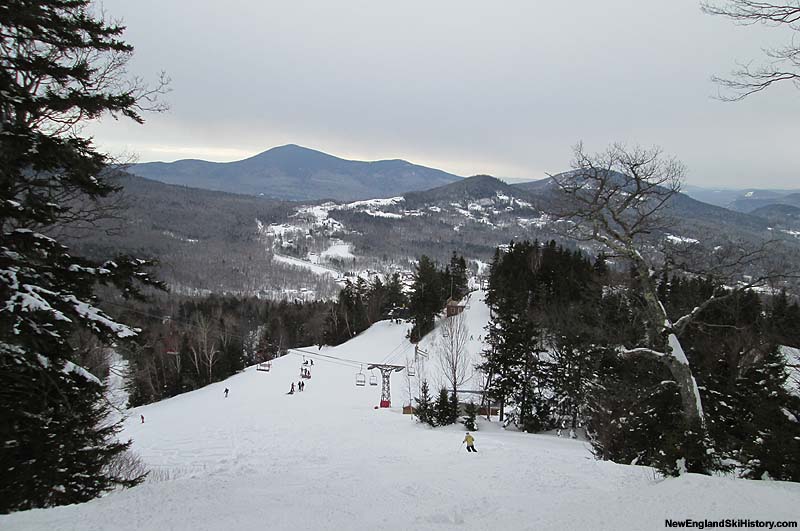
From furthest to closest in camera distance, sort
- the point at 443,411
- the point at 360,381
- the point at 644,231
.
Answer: the point at 360,381 → the point at 443,411 → the point at 644,231

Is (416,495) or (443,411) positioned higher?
(416,495)

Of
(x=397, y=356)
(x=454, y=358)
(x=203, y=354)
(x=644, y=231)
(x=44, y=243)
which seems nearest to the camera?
(x=44, y=243)

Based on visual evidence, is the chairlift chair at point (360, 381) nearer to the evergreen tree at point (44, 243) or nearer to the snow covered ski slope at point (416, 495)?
the snow covered ski slope at point (416, 495)

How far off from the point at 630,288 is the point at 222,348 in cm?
5035

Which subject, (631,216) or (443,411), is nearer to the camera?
(631,216)

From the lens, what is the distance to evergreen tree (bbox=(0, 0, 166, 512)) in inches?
240

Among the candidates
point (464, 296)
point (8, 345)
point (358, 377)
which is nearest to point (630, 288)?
point (8, 345)

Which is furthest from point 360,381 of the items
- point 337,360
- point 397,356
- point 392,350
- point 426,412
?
point 426,412

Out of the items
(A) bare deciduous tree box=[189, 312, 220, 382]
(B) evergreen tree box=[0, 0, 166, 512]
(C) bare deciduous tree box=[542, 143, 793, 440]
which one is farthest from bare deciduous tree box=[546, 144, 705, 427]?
(A) bare deciduous tree box=[189, 312, 220, 382]

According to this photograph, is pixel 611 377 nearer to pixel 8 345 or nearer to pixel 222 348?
pixel 8 345

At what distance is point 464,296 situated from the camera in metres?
70.5

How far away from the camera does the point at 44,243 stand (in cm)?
660

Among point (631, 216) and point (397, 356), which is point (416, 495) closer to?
point (631, 216)

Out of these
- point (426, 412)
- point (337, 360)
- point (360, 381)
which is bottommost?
point (337, 360)
